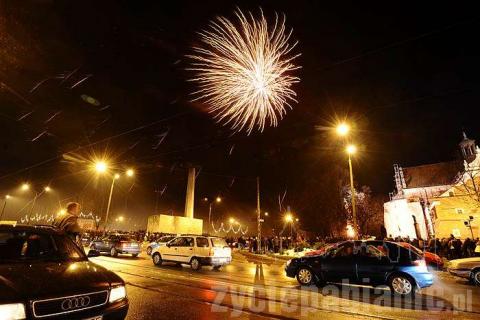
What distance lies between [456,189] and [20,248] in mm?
59116

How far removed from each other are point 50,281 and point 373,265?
344 inches

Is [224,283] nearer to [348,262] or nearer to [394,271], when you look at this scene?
[348,262]

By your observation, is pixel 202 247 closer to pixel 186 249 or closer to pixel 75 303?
pixel 186 249

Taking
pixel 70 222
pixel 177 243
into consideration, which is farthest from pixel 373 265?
pixel 177 243

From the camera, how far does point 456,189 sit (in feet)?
160

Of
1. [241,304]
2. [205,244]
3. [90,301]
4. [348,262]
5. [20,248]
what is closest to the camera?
[90,301]

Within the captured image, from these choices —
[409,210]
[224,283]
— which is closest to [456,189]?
[409,210]

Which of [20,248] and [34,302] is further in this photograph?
[20,248]

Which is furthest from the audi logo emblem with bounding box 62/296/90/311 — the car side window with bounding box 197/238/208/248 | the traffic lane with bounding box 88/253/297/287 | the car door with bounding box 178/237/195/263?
the car door with bounding box 178/237/195/263

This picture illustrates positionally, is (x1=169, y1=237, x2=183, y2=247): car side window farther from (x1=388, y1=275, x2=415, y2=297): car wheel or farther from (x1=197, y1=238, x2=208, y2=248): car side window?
(x1=388, y1=275, x2=415, y2=297): car wheel

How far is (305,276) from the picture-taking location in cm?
1025

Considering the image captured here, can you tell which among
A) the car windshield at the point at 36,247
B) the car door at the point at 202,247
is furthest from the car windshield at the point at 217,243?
the car windshield at the point at 36,247

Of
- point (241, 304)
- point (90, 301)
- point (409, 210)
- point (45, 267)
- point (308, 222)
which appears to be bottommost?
point (241, 304)

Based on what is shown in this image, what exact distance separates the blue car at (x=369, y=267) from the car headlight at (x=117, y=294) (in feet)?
24.3
